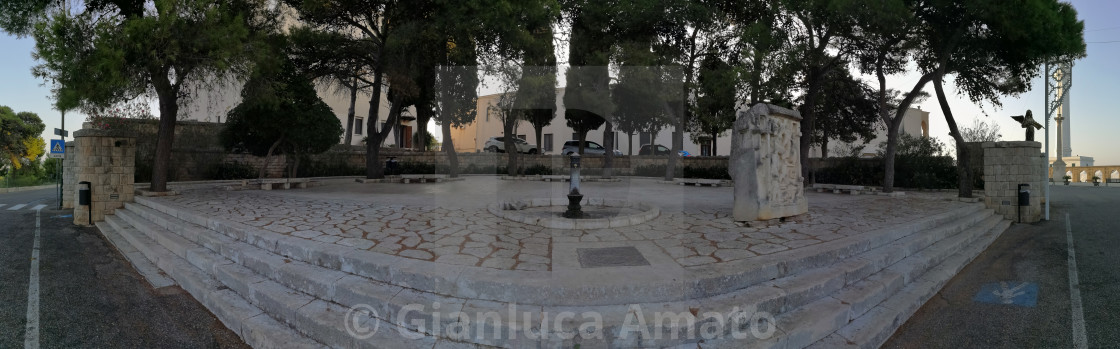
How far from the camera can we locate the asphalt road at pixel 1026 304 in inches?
122

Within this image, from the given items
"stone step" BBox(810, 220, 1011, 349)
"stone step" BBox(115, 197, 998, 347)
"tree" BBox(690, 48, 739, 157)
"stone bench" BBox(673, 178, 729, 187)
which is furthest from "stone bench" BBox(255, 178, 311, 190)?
"stone step" BBox(810, 220, 1011, 349)

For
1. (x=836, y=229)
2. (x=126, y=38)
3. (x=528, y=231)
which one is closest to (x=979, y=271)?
(x=836, y=229)

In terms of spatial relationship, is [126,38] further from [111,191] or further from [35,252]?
[35,252]

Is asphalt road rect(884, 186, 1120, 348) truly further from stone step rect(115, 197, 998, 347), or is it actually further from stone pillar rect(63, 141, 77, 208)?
stone pillar rect(63, 141, 77, 208)

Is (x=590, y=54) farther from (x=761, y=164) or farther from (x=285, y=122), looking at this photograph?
(x=761, y=164)

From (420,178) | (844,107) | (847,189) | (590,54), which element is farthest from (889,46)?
(420,178)

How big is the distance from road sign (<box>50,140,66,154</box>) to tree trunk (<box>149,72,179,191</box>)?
401 centimetres

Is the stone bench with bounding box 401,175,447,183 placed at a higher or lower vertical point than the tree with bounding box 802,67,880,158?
lower

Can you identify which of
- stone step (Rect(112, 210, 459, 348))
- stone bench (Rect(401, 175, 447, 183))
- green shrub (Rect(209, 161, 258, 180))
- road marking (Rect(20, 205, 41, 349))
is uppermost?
green shrub (Rect(209, 161, 258, 180))

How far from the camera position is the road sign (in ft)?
34.8

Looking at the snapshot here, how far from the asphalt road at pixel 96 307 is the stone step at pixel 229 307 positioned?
2.8 inches

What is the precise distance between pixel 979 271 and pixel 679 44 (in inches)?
429

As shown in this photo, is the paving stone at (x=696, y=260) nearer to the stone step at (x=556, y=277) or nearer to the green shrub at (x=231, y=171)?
the stone step at (x=556, y=277)

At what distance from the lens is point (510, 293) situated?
2.82 m
